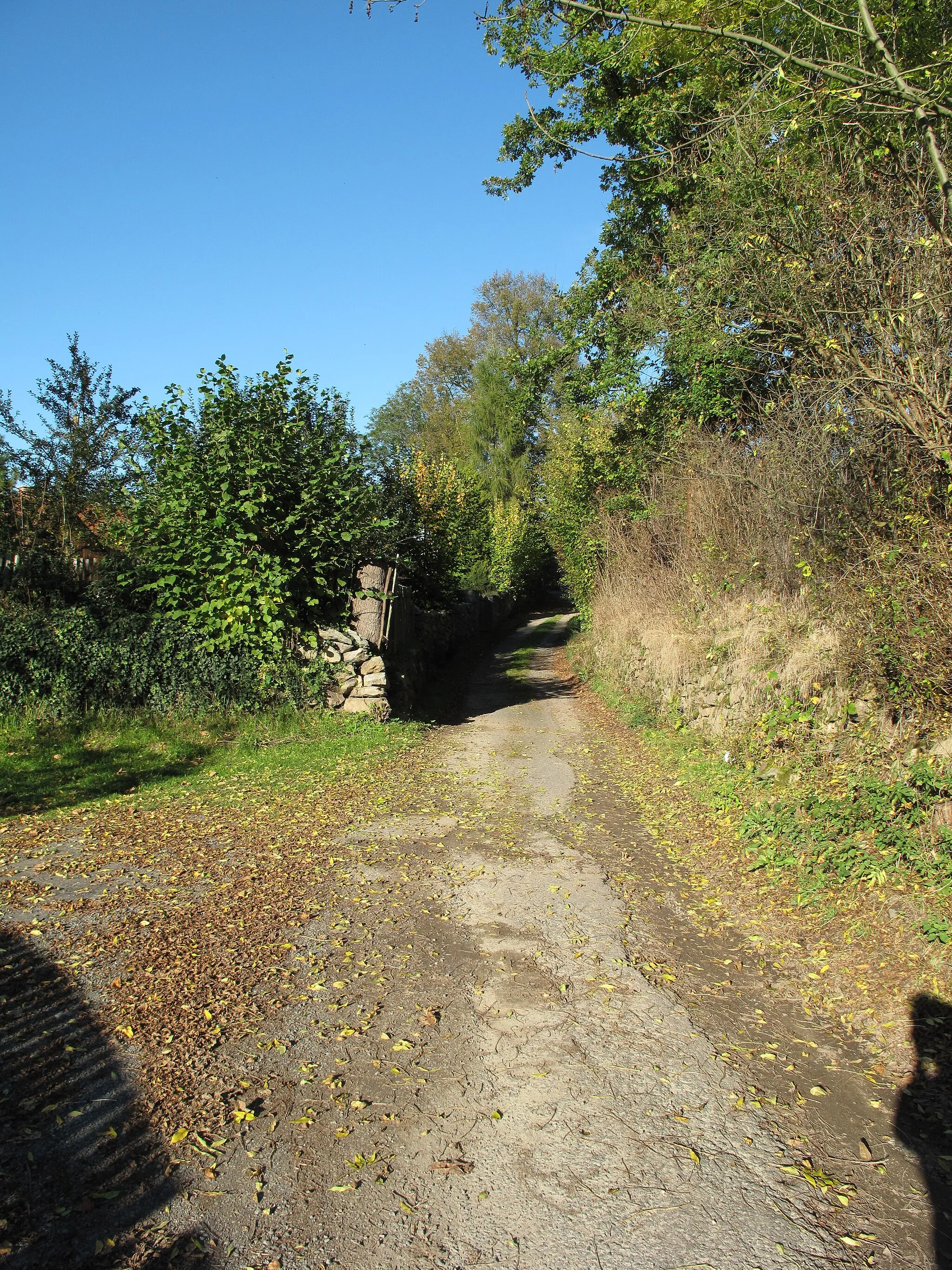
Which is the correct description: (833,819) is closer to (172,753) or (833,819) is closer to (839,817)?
(839,817)

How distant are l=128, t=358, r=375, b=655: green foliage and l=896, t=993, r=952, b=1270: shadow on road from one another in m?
9.74

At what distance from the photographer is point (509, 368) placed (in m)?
20.8

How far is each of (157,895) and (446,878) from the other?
7.56 feet

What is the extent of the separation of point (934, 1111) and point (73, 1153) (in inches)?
156

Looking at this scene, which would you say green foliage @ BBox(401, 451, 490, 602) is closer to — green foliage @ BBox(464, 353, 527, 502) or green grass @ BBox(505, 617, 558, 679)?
green grass @ BBox(505, 617, 558, 679)

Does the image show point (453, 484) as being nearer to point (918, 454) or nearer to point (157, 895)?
point (918, 454)

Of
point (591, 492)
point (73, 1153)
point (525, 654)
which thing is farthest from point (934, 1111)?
point (525, 654)

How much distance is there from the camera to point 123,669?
1137 centimetres

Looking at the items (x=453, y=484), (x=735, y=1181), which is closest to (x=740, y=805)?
(x=735, y=1181)

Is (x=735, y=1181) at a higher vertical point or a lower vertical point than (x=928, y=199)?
lower

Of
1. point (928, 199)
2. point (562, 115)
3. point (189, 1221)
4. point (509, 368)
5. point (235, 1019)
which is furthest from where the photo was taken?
point (509, 368)

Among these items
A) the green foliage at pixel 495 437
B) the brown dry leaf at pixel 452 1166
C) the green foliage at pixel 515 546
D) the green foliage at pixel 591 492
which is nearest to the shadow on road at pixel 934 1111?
the brown dry leaf at pixel 452 1166

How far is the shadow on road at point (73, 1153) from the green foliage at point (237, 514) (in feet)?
26.2

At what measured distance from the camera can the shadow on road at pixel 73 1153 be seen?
2.94 metres
